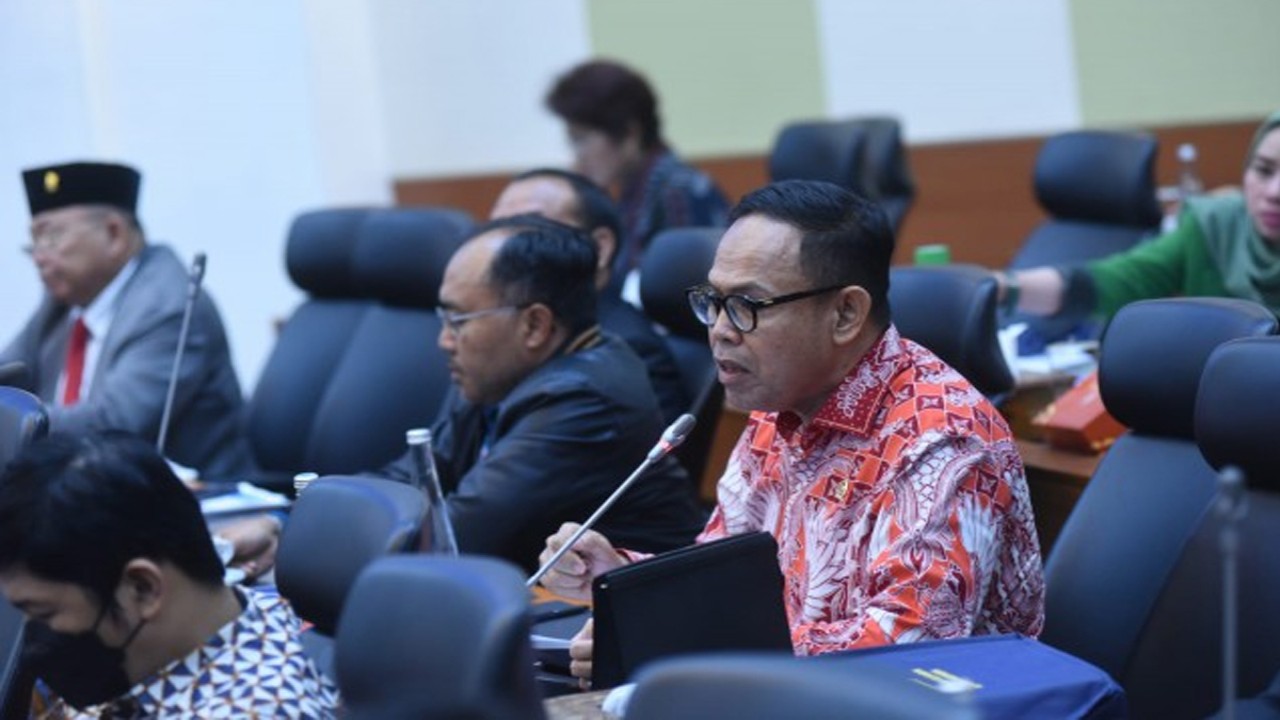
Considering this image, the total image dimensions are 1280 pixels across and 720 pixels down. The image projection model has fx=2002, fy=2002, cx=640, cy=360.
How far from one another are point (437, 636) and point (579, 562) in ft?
2.96

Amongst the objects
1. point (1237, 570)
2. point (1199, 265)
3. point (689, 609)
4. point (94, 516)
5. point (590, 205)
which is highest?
point (590, 205)

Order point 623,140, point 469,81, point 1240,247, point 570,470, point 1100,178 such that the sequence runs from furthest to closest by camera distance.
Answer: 1. point 469,81
2. point 623,140
3. point 1100,178
4. point 1240,247
5. point 570,470

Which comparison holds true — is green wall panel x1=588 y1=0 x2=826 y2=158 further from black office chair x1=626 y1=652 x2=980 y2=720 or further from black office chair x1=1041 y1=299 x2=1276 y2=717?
black office chair x1=626 y1=652 x2=980 y2=720

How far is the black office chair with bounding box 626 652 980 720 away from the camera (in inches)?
51.6

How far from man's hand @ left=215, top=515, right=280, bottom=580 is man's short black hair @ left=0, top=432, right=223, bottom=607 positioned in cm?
115

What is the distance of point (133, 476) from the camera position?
6.22 feet

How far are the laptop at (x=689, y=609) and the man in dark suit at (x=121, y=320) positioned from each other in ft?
7.04

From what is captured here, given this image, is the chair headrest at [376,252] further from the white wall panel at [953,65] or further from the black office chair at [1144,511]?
the white wall panel at [953,65]

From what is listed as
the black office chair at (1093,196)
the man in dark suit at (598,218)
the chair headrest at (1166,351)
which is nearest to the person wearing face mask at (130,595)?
the chair headrest at (1166,351)

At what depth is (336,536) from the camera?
212cm

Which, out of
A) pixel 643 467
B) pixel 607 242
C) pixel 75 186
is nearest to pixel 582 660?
pixel 643 467

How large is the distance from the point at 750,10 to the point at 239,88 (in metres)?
1.81

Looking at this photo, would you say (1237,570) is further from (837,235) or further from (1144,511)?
(837,235)

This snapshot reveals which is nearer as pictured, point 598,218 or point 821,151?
point 598,218
